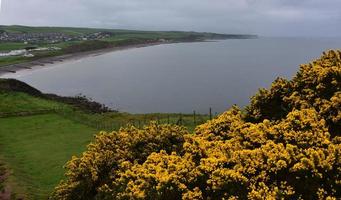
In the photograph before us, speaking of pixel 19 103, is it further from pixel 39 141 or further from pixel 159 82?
pixel 159 82

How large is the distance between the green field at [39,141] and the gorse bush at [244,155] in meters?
9.69

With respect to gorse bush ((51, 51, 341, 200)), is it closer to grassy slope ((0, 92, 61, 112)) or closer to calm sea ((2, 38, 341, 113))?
grassy slope ((0, 92, 61, 112))

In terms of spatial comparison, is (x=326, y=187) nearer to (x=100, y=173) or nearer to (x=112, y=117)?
(x=100, y=173)

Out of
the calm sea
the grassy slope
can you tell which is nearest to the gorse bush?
the grassy slope

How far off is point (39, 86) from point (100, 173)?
112621 millimetres

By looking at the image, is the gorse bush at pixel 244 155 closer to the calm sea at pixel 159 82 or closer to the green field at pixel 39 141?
the green field at pixel 39 141

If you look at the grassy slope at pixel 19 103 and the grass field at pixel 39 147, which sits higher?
the grass field at pixel 39 147

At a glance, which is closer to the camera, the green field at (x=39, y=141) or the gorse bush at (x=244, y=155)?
the gorse bush at (x=244, y=155)

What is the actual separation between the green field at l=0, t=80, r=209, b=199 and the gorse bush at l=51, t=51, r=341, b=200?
31.8 ft

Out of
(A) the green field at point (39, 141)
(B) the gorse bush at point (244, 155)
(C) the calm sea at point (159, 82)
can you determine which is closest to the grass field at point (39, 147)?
(A) the green field at point (39, 141)

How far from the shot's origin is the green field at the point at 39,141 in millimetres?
31645

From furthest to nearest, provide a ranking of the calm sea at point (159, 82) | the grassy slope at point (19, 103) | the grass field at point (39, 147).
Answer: the calm sea at point (159, 82)
the grassy slope at point (19, 103)
the grass field at point (39, 147)

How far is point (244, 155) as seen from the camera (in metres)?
15.0

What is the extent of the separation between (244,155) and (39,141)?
3487 centimetres
